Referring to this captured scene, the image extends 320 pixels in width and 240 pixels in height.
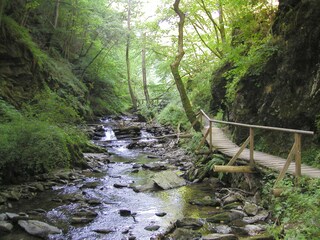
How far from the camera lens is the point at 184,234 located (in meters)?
5.80

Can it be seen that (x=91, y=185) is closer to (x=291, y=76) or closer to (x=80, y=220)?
(x=80, y=220)

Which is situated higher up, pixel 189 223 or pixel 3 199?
pixel 189 223

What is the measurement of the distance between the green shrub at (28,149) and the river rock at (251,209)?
20.4 feet

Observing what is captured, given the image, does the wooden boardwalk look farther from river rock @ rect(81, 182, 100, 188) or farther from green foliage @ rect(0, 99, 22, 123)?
green foliage @ rect(0, 99, 22, 123)

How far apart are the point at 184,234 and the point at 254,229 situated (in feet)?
4.59

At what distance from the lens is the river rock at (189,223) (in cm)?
626

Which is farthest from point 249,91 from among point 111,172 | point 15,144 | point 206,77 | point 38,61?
point 38,61

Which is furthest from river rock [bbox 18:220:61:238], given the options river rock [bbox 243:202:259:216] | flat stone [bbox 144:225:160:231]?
river rock [bbox 243:202:259:216]

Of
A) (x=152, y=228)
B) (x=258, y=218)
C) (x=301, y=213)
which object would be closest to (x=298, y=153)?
(x=301, y=213)

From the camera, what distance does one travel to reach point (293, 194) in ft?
17.4

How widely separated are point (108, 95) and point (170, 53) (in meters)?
10.2

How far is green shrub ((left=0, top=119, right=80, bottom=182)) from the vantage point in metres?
8.64

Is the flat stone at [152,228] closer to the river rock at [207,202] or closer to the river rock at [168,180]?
the river rock at [207,202]

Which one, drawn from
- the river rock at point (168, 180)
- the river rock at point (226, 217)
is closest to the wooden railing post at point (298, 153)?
the river rock at point (226, 217)
